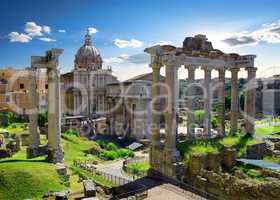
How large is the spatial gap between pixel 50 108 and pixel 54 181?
259 inches

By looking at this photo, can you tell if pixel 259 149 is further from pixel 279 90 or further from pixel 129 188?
pixel 279 90

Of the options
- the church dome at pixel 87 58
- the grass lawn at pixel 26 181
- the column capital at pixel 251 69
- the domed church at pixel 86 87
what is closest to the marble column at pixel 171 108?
the grass lawn at pixel 26 181

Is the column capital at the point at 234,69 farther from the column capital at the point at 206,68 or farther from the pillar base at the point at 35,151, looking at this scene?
the pillar base at the point at 35,151

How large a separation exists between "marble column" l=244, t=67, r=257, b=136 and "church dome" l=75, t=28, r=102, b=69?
4733 centimetres

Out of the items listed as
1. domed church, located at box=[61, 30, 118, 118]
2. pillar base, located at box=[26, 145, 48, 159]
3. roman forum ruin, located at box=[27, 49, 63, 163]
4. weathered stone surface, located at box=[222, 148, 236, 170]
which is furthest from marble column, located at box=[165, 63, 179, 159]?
domed church, located at box=[61, 30, 118, 118]

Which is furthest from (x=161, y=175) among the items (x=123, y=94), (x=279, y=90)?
(x=279, y=90)

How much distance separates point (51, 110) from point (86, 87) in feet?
144

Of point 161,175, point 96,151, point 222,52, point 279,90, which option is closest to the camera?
point 161,175

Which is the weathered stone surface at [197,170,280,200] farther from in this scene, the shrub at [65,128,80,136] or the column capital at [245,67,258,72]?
the shrub at [65,128,80,136]

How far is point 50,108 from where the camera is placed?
22.3 m

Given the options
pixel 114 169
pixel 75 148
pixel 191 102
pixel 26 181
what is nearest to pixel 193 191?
pixel 191 102

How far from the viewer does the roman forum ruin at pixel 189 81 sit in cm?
1991

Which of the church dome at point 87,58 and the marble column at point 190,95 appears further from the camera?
the church dome at point 87,58

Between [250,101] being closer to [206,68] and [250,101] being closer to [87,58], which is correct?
[206,68]
